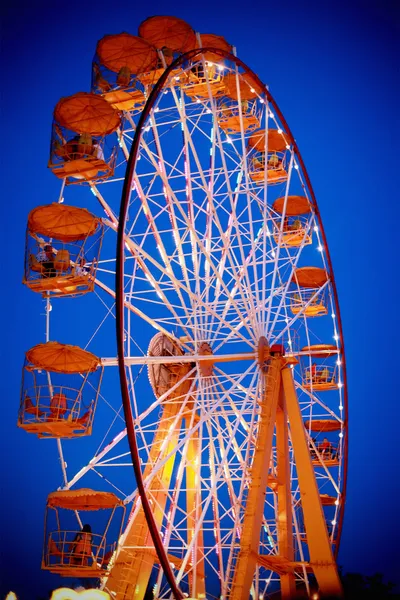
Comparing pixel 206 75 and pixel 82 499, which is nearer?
pixel 82 499

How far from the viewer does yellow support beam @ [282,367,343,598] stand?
14195 mm

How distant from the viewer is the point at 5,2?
14.2m

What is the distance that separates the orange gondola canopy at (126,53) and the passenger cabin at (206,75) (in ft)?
3.65

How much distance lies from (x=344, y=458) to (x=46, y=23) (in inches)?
494

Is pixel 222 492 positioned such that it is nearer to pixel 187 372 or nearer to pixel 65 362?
pixel 187 372

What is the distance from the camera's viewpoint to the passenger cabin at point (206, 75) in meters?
17.4

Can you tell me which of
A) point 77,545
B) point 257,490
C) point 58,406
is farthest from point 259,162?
point 77,545

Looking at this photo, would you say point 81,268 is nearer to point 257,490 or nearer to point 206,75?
point 257,490

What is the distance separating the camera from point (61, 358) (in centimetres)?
1347

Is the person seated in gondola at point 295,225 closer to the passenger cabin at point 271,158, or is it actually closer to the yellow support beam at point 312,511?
the passenger cabin at point 271,158

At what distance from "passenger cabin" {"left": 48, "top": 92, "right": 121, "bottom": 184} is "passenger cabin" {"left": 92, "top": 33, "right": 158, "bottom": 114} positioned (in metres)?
1.30

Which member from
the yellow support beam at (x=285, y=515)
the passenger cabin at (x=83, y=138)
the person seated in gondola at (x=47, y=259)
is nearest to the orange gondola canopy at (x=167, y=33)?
the passenger cabin at (x=83, y=138)

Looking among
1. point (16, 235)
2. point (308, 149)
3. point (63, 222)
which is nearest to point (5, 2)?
point (63, 222)

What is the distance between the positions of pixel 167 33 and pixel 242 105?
8.90 feet
